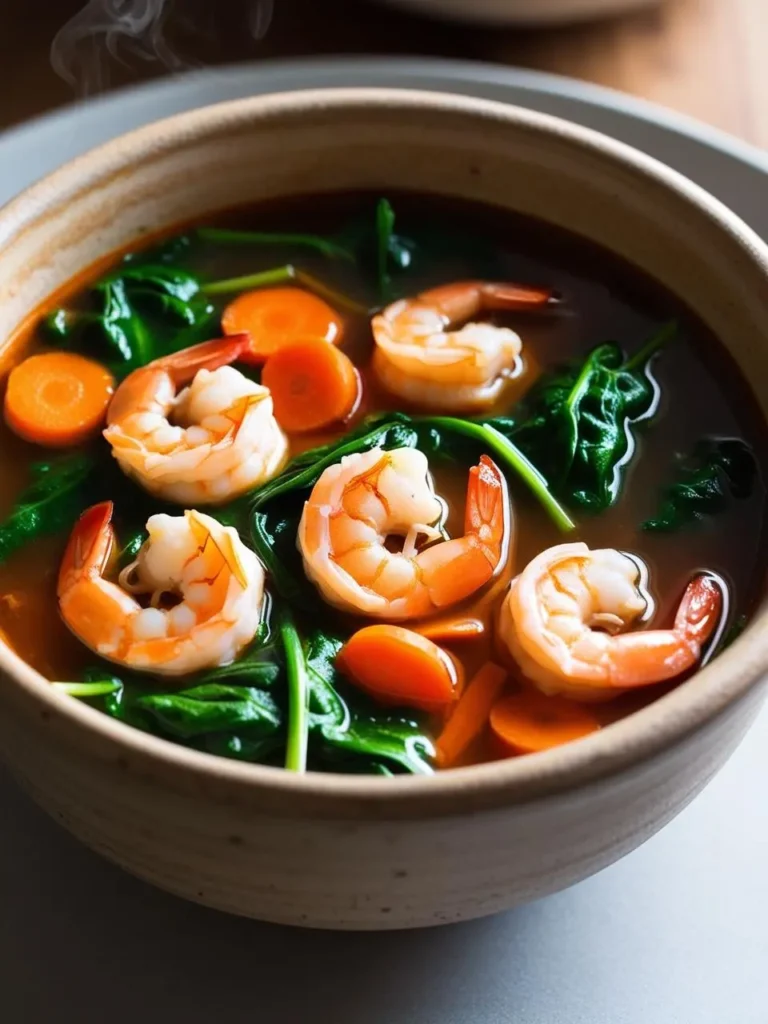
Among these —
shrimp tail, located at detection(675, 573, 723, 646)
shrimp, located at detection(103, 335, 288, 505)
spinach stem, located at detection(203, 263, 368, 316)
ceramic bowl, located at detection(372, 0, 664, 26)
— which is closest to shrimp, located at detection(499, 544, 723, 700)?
shrimp tail, located at detection(675, 573, 723, 646)

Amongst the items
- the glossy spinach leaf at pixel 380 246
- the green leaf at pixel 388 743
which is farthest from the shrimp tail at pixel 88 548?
the glossy spinach leaf at pixel 380 246

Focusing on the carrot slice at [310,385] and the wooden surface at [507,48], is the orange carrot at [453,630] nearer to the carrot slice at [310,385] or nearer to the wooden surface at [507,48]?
the carrot slice at [310,385]

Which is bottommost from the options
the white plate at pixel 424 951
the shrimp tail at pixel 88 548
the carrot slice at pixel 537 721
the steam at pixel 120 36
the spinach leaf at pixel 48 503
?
the white plate at pixel 424 951

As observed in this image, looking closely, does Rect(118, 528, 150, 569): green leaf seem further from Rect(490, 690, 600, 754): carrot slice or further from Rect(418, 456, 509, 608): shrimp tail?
Rect(490, 690, 600, 754): carrot slice

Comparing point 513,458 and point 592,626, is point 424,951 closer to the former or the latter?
point 592,626

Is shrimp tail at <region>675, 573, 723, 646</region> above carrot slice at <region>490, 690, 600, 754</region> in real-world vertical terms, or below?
above

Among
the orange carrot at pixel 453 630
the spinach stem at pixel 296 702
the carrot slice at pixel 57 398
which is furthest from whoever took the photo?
the carrot slice at pixel 57 398

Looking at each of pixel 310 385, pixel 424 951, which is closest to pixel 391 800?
pixel 424 951
